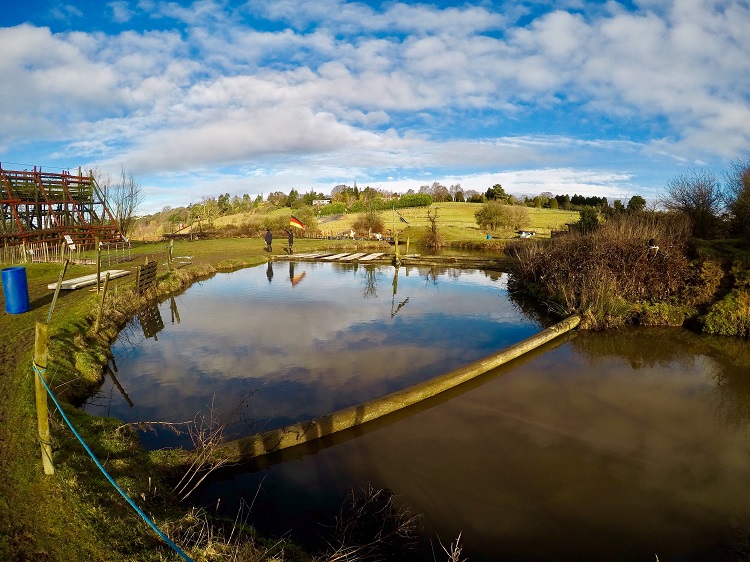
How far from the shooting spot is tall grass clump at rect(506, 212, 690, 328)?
14.3 metres

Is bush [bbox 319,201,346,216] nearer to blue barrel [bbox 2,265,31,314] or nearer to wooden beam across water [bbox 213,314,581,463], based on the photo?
blue barrel [bbox 2,265,31,314]

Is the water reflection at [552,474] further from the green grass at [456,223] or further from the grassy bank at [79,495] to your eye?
the green grass at [456,223]

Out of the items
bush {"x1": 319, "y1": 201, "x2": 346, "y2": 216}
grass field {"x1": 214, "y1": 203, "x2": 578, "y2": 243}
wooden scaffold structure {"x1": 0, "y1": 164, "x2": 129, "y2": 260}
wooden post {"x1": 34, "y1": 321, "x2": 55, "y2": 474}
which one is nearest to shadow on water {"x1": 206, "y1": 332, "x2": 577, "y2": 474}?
wooden post {"x1": 34, "y1": 321, "x2": 55, "y2": 474}

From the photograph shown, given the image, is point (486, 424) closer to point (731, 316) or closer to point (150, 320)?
point (731, 316)

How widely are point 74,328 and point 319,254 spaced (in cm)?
2200

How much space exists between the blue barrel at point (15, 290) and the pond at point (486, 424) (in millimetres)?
2686

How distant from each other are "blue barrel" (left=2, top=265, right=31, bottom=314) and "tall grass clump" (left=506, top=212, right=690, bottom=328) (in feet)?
53.4

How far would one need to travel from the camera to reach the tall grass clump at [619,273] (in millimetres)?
14273

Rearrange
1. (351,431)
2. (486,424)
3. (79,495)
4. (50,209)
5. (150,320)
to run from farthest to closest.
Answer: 1. (50,209)
2. (150,320)
3. (486,424)
4. (351,431)
5. (79,495)

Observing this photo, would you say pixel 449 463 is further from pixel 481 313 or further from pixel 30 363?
pixel 481 313

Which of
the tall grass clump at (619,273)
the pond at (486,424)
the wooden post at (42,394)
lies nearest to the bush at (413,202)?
the tall grass clump at (619,273)

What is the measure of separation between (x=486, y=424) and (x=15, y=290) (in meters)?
12.4

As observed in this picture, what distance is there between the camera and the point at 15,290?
11.6 meters

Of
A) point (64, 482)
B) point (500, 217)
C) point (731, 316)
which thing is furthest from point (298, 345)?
point (500, 217)
